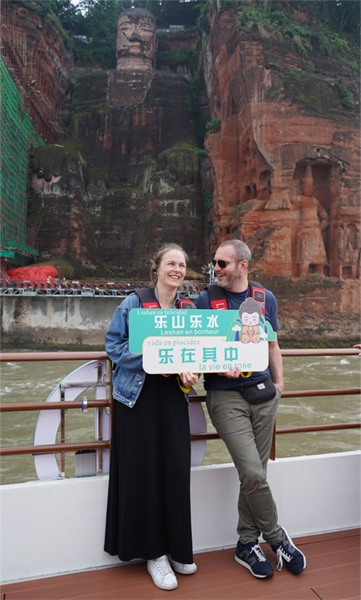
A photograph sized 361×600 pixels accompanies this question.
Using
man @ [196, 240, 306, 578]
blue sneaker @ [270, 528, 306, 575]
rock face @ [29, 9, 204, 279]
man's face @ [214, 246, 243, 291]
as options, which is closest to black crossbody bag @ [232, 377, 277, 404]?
man @ [196, 240, 306, 578]

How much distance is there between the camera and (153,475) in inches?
87.6

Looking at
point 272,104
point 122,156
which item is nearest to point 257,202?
point 272,104

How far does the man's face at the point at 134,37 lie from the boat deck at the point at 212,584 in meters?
45.8

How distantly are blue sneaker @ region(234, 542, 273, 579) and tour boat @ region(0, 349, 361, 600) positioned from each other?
4cm

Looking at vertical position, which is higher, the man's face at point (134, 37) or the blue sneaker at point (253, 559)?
the man's face at point (134, 37)

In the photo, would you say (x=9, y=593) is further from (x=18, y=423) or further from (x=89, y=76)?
(x=89, y=76)

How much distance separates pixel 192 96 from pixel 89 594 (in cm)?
4159

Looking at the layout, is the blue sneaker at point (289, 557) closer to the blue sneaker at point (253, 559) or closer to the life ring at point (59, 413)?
the blue sneaker at point (253, 559)

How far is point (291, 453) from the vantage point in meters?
8.60

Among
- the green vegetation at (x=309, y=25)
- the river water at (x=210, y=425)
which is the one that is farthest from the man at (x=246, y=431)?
the green vegetation at (x=309, y=25)

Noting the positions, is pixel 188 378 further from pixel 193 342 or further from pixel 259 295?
pixel 259 295

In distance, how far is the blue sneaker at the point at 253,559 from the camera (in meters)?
2.26

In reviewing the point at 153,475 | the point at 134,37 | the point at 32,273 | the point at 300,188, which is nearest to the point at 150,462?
the point at 153,475

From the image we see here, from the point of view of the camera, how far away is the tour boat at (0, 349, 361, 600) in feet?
7.24
